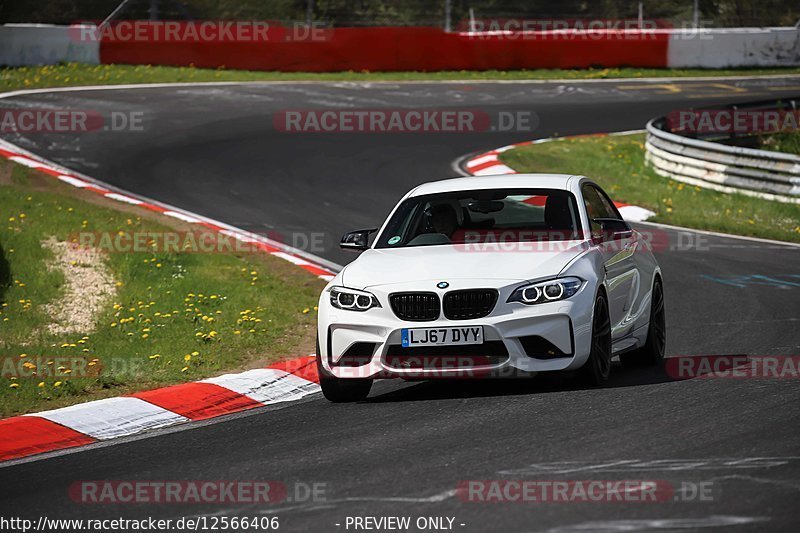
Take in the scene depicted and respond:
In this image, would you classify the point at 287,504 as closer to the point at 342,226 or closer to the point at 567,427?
the point at 567,427

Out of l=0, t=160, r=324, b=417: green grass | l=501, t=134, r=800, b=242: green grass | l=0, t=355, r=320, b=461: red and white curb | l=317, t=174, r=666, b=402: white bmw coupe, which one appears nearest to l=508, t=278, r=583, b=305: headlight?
l=317, t=174, r=666, b=402: white bmw coupe

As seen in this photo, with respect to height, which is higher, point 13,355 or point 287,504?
point 287,504

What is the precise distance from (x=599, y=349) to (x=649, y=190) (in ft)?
44.1

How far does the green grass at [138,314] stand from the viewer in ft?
32.4

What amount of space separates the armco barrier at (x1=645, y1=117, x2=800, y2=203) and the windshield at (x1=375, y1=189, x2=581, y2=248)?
433 inches

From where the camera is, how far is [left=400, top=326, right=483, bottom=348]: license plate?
820 cm

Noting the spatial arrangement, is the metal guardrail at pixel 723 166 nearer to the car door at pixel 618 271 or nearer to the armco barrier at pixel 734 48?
the car door at pixel 618 271

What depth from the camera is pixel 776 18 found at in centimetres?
3991

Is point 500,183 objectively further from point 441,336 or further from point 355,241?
point 441,336

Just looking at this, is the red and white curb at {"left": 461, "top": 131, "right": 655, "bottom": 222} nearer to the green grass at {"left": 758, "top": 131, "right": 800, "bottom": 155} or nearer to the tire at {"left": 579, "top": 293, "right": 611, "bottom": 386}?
the green grass at {"left": 758, "top": 131, "right": 800, "bottom": 155}

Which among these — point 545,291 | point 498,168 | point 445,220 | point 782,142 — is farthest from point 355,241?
point 782,142

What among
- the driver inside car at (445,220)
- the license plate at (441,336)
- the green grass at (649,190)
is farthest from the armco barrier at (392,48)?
the license plate at (441,336)

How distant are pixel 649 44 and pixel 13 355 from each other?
95.6 feet

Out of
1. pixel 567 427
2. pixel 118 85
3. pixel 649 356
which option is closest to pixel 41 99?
pixel 118 85
